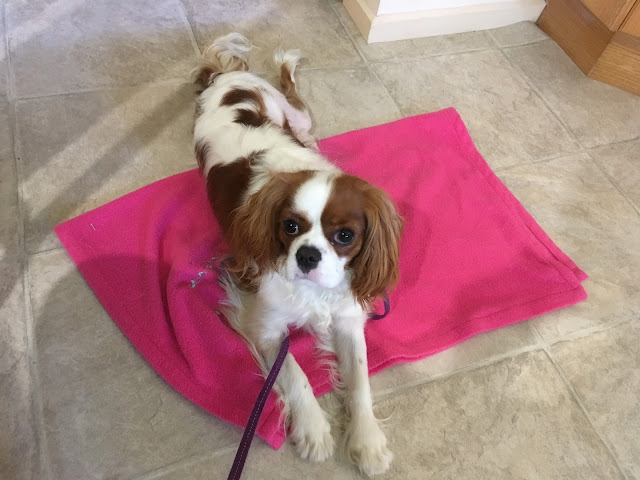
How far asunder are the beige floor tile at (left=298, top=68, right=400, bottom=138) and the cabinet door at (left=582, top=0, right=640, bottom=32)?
3.81ft

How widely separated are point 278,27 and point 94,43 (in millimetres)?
913

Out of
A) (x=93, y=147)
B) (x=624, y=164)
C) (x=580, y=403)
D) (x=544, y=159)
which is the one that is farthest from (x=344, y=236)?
(x=624, y=164)

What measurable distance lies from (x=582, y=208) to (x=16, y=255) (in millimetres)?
2220

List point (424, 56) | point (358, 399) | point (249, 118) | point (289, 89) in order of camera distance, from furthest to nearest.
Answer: point (424, 56) < point (289, 89) < point (249, 118) < point (358, 399)

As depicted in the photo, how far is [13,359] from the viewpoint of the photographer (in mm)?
1656

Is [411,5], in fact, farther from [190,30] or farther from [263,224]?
[263,224]

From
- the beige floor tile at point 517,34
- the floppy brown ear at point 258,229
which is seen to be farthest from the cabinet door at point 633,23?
the floppy brown ear at point 258,229

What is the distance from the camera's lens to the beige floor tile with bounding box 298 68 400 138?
8.03 feet

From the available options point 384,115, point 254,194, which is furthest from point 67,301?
point 384,115

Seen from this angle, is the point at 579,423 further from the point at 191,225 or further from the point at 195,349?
the point at 191,225

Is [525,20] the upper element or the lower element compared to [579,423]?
upper

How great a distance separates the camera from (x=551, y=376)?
1.78m

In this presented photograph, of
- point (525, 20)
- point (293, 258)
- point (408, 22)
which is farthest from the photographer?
point (525, 20)

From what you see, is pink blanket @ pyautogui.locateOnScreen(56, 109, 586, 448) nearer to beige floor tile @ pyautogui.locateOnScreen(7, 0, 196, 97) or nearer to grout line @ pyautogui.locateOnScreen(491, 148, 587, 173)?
grout line @ pyautogui.locateOnScreen(491, 148, 587, 173)
